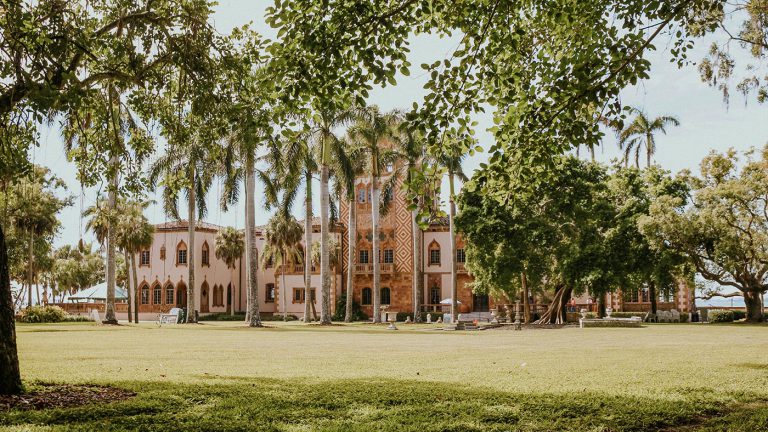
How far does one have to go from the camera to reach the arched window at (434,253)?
61.5m

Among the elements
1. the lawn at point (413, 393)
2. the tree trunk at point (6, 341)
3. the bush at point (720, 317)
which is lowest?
the bush at point (720, 317)

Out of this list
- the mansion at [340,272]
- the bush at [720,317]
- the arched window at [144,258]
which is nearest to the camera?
the bush at [720,317]

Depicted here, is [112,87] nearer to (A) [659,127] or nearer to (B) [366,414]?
(B) [366,414]

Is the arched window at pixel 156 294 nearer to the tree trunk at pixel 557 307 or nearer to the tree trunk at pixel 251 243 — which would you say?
the tree trunk at pixel 251 243

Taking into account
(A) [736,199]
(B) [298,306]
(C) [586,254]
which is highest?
(A) [736,199]

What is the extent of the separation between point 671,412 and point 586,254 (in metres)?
31.3

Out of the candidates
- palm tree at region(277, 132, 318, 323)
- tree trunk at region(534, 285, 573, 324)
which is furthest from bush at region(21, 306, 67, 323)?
tree trunk at region(534, 285, 573, 324)

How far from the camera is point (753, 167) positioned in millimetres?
37000

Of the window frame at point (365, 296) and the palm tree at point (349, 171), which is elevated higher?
the palm tree at point (349, 171)

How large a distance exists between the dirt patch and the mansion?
51771mm

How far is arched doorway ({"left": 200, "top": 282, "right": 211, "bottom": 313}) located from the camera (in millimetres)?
62125

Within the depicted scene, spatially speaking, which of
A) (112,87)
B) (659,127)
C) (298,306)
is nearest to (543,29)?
(112,87)

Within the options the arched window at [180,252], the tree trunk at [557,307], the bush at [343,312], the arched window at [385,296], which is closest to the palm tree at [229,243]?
the arched window at [180,252]

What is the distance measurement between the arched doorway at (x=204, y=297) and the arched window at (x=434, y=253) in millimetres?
20529
